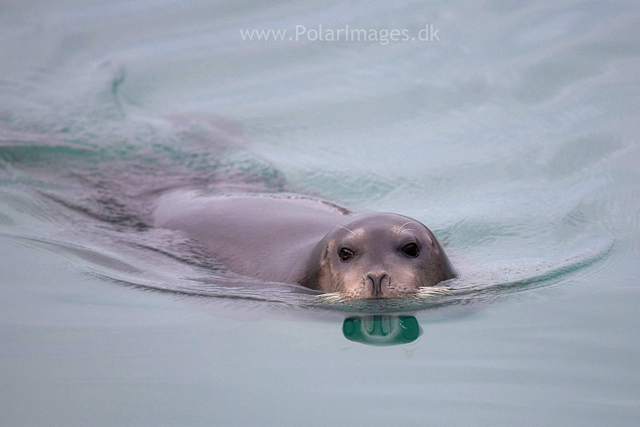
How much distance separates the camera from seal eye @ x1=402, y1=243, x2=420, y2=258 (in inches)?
212

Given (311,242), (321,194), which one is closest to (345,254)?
(311,242)

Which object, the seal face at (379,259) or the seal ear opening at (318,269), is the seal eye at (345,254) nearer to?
the seal face at (379,259)

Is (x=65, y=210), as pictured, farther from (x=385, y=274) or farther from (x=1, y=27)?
(x=1, y=27)

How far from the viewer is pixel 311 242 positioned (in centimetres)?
613

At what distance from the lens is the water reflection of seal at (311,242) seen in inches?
208


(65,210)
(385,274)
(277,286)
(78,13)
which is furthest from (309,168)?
(78,13)

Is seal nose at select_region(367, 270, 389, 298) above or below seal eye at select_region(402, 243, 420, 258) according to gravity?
below

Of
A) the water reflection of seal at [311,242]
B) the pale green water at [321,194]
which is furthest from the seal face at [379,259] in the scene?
the pale green water at [321,194]

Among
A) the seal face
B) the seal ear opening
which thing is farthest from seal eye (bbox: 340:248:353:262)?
the seal ear opening

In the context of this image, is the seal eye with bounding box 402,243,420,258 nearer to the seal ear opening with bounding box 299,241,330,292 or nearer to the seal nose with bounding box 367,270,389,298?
the seal nose with bounding box 367,270,389,298

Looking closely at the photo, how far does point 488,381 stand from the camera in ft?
13.6

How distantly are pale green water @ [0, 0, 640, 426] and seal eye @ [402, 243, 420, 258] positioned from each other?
0.33 metres

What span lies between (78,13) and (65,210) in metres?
6.48

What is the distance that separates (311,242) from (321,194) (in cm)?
244
